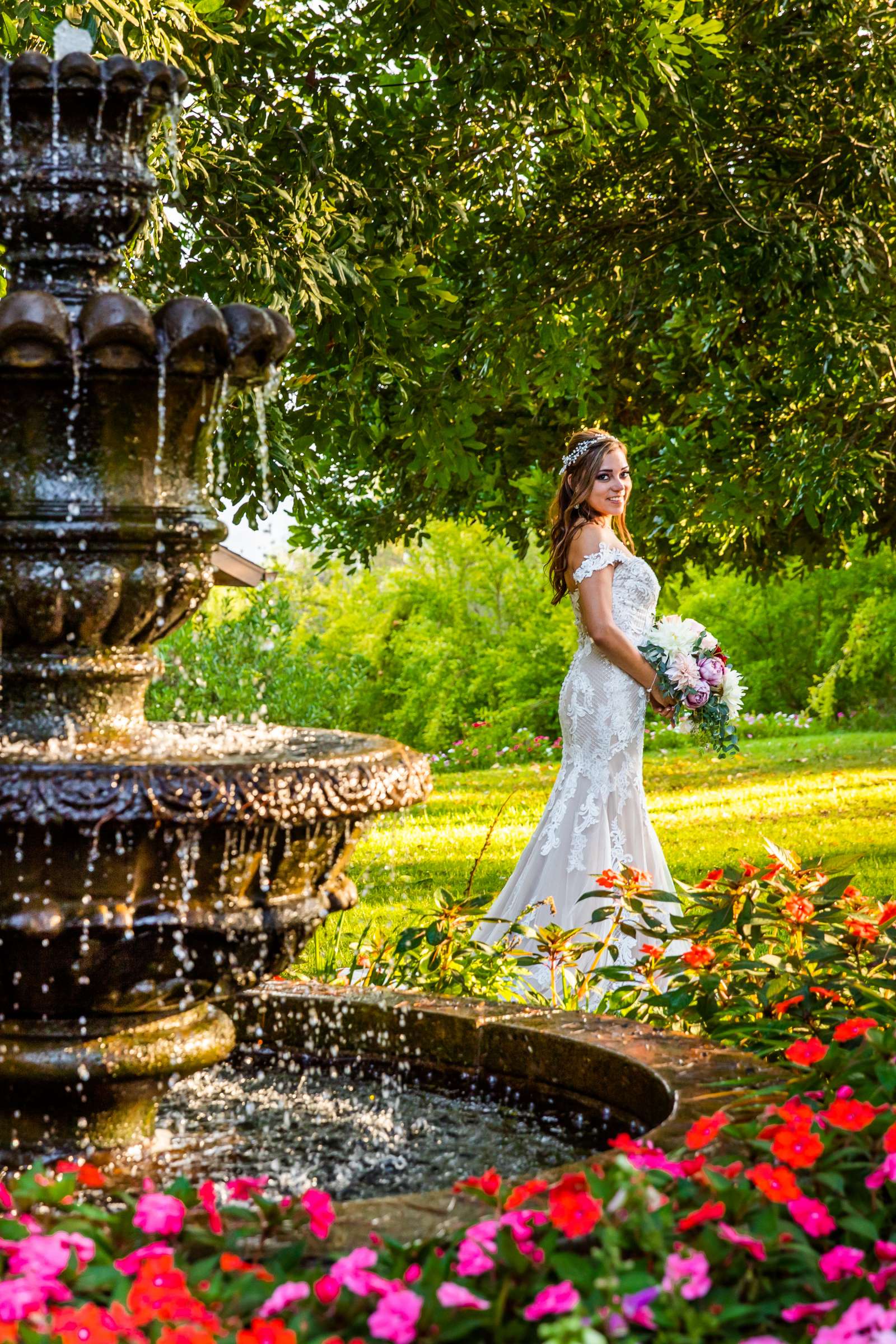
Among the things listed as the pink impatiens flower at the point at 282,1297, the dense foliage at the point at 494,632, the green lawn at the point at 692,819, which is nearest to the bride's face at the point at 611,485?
the green lawn at the point at 692,819

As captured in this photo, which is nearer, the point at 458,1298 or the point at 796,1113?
the point at 458,1298

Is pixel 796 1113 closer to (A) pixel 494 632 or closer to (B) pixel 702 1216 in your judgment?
(B) pixel 702 1216

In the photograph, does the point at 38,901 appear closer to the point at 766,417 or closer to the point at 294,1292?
the point at 294,1292

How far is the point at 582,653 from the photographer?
6.80 metres

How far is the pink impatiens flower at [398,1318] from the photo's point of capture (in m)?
1.89

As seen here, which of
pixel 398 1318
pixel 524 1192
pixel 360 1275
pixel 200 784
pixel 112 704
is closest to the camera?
pixel 398 1318

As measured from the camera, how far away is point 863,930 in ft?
11.5

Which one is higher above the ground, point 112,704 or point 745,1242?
point 112,704

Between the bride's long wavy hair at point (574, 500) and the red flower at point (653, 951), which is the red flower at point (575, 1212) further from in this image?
the bride's long wavy hair at point (574, 500)

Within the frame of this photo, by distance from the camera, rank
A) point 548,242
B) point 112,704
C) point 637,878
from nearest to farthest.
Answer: point 112,704 < point 637,878 < point 548,242

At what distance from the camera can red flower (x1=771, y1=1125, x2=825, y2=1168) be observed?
7.39ft

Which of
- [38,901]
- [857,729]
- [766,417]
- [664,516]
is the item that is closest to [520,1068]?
[38,901]

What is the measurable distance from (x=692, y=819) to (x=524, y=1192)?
11.0m

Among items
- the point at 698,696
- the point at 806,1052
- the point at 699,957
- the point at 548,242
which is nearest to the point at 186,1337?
the point at 806,1052
